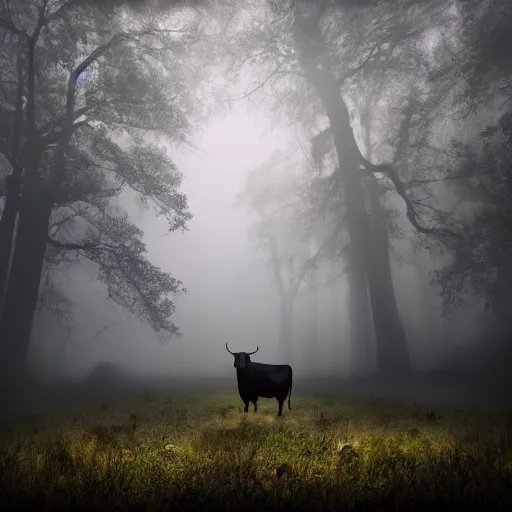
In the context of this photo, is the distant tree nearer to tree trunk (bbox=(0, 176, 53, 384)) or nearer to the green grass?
tree trunk (bbox=(0, 176, 53, 384))

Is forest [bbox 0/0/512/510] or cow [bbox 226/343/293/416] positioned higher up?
forest [bbox 0/0/512/510]

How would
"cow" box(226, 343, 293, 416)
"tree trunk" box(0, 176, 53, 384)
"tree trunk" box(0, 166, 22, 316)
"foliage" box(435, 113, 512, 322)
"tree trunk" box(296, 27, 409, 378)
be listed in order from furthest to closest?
"foliage" box(435, 113, 512, 322) → "tree trunk" box(296, 27, 409, 378) → "tree trunk" box(0, 166, 22, 316) → "tree trunk" box(0, 176, 53, 384) → "cow" box(226, 343, 293, 416)

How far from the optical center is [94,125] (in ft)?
45.9

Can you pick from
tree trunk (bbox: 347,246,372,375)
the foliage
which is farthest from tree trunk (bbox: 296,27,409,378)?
tree trunk (bbox: 347,246,372,375)

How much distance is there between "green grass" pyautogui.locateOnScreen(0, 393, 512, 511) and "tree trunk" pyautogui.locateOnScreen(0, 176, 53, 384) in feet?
20.8

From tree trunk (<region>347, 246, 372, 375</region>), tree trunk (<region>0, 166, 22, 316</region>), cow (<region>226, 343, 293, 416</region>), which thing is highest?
tree trunk (<region>0, 166, 22, 316</region>)

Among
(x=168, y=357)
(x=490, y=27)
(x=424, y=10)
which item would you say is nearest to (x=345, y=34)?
(x=424, y=10)

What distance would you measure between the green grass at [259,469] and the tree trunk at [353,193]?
750cm

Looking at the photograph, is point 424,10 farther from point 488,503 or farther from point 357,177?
point 488,503

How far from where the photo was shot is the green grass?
3.25 meters

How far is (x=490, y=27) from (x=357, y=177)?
706 centimetres

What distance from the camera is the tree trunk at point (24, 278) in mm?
11242

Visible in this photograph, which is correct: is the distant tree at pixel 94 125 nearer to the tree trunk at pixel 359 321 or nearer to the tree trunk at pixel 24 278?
the tree trunk at pixel 24 278

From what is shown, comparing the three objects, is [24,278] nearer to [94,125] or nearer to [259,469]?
[94,125]
